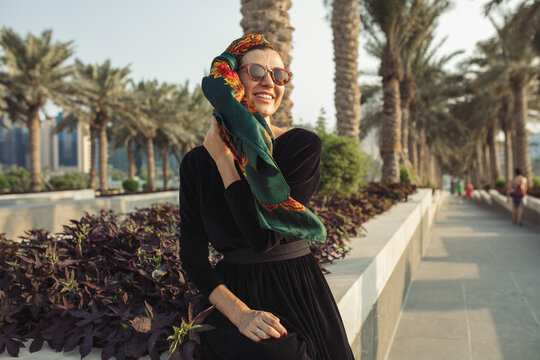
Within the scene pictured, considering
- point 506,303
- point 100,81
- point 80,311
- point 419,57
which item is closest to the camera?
point 80,311

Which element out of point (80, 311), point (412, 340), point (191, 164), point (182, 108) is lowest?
point (412, 340)

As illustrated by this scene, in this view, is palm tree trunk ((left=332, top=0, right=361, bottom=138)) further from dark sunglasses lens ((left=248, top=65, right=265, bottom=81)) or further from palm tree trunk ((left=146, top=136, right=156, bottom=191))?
palm tree trunk ((left=146, top=136, right=156, bottom=191))

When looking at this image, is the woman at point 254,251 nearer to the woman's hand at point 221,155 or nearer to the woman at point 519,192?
the woman's hand at point 221,155

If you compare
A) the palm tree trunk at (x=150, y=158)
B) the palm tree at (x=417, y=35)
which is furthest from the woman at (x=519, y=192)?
the palm tree trunk at (x=150, y=158)

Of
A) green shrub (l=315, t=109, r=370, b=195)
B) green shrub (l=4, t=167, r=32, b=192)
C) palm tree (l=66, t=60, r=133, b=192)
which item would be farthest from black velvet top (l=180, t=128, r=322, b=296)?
green shrub (l=4, t=167, r=32, b=192)

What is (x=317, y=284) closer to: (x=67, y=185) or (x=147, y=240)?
(x=147, y=240)

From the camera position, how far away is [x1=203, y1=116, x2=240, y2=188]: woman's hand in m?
1.63

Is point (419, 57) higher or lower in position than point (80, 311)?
higher

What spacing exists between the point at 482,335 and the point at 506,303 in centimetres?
128

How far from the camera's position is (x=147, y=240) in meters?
3.27

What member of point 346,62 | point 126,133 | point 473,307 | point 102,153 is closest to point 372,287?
point 473,307

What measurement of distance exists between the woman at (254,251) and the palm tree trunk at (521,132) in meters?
24.1

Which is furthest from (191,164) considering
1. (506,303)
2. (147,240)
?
(506,303)

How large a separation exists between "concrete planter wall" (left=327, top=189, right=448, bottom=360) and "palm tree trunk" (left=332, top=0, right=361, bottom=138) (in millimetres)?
5347
